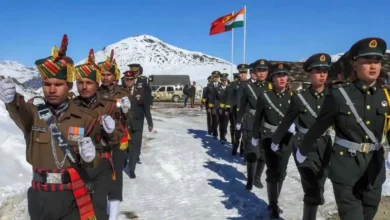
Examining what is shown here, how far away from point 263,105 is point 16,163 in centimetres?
443

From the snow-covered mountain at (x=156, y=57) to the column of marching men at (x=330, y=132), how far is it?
70.8 m

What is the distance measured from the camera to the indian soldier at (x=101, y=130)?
12.6 feet

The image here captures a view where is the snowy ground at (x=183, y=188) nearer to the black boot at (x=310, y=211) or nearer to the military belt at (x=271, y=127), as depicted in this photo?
the black boot at (x=310, y=211)

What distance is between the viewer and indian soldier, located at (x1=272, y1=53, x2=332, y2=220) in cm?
497

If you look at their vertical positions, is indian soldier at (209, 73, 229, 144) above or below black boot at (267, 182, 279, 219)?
above

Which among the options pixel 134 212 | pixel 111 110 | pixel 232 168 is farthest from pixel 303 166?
pixel 232 168

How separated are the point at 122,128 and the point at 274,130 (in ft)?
8.41

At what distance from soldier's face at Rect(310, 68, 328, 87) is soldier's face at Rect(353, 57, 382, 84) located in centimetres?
136

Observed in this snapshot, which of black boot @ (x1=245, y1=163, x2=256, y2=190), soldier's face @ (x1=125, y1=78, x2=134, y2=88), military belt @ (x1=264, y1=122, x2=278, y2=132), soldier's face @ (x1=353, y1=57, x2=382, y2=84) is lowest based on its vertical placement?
black boot @ (x1=245, y1=163, x2=256, y2=190)

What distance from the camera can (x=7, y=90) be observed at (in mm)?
2914

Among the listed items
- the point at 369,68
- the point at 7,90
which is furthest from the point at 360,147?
the point at 7,90

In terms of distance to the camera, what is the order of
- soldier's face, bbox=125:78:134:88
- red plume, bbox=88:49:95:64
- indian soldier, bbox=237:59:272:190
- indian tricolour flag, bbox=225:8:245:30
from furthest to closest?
indian tricolour flag, bbox=225:8:245:30 < soldier's face, bbox=125:78:134:88 < indian soldier, bbox=237:59:272:190 < red plume, bbox=88:49:95:64

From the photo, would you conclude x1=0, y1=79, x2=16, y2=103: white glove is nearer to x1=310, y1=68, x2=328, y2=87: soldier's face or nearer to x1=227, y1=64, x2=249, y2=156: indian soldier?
x1=310, y1=68, x2=328, y2=87: soldier's face

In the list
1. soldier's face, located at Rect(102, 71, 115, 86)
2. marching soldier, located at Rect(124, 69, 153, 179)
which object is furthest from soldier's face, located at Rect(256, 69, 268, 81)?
soldier's face, located at Rect(102, 71, 115, 86)
